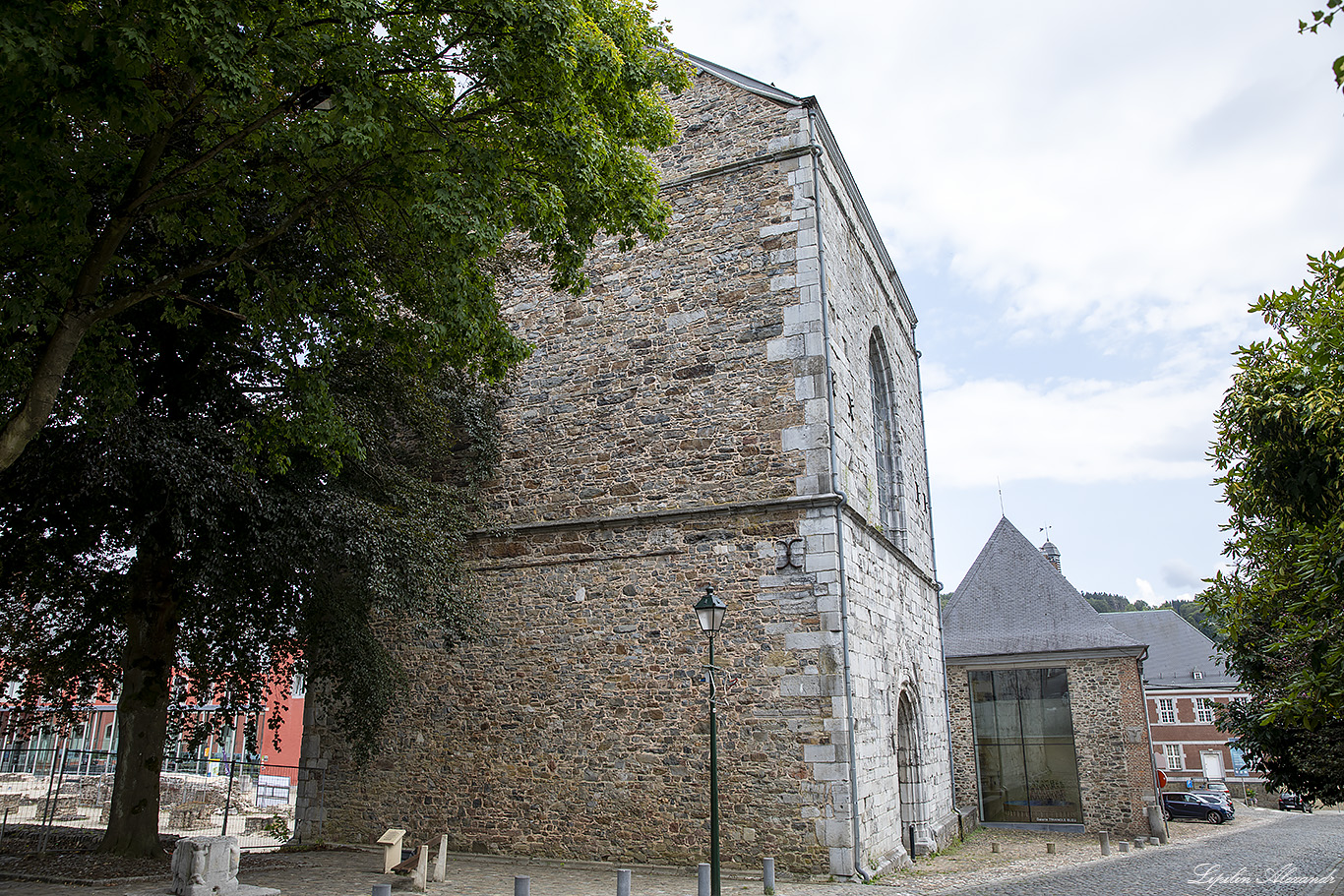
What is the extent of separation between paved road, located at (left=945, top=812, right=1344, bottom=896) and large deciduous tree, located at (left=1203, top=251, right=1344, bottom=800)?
240 centimetres

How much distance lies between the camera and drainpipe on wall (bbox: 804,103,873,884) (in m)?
9.38

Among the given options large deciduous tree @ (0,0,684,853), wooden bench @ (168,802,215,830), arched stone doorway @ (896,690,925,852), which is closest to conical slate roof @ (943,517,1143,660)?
arched stone doorway @ (896,690,925,852)

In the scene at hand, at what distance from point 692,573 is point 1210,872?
8379 mm

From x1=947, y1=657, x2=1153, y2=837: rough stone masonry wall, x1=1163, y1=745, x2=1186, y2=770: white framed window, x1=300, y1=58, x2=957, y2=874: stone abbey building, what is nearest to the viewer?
x1=300, y1=58, x2=957, y2=874: stone abbey building

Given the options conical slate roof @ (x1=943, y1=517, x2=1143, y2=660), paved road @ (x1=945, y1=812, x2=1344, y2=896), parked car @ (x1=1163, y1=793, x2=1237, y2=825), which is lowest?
parked car @ (x1=1163, y1=793, x2=1237, y2=825)

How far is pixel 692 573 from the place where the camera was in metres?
10.7

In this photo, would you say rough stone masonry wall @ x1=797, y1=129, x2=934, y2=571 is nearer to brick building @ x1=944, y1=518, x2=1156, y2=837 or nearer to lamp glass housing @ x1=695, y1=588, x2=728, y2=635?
lamp glass housing @ x1=695, y1=588, x2=728, y2=635

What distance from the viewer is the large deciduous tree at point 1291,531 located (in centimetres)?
548

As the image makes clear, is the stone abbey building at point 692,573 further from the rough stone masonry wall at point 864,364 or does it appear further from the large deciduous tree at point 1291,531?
the large deciduous tree at point 1291,531

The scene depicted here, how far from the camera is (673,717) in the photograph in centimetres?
1035

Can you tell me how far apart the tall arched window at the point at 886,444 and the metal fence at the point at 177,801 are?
9.61 meters

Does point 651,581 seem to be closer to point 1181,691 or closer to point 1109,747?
point 1109,747

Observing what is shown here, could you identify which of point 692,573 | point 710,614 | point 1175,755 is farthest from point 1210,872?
point 1175,755

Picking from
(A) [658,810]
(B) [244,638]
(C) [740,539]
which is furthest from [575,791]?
(B) [244,638]
